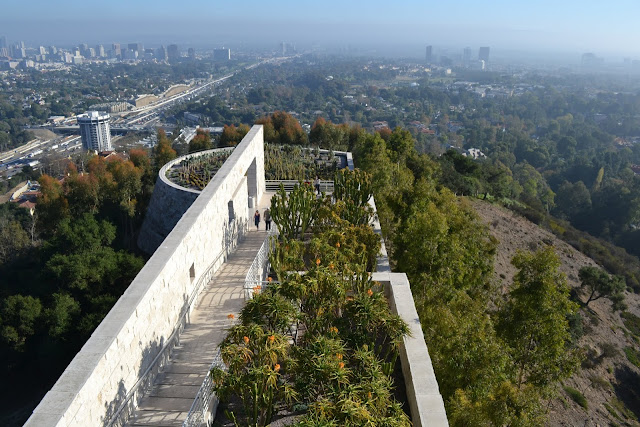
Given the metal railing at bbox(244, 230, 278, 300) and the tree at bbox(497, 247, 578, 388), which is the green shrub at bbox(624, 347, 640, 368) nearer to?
the tree at bbox(497, 247, 578, 388)

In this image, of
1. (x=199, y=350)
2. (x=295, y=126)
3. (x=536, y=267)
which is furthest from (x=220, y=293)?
(x=295, y=126)

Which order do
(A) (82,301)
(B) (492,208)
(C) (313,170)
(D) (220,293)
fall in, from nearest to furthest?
(D) (220,293) → (A) (82,301) → (C) (313,170) → (B) (492,208)

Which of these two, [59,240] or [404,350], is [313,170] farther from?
[404,350]

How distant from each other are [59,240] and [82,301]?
3043 mm

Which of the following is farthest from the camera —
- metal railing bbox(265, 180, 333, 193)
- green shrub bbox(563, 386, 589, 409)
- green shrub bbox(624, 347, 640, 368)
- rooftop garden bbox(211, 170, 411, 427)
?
metal railing bbox(265, 180, 333, 193)

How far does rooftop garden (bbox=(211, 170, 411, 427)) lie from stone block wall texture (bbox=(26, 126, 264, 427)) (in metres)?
1.24

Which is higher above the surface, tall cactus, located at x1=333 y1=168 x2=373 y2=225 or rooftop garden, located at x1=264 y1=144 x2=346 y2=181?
tall cactus, located at x1=333 y1=168 x2=373 y2=225

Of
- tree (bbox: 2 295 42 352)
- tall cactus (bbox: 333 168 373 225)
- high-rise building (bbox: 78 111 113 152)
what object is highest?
tall cactus (bbox: 333 168 373 225)

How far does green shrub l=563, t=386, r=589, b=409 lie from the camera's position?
531 inches

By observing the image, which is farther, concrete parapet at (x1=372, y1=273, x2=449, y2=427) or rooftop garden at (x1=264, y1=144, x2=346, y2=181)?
rooftop garden at (x1=264, y1=144, x2=346, y2=181)

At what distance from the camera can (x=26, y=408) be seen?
15633 mm

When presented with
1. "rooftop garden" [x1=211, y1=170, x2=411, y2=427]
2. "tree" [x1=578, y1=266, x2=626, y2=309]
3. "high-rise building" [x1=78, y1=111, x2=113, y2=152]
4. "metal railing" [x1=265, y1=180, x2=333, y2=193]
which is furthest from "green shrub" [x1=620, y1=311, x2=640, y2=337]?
"high-rise building" [x1=78, y1=111, x2=113, y2=152]

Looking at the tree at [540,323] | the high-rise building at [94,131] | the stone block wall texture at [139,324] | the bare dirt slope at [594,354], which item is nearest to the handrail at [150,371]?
the stone block wall texture at [139,324]

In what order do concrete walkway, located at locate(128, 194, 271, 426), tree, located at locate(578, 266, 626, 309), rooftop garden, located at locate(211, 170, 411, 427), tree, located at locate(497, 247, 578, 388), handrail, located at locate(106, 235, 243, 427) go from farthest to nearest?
tree, located at locate(578, 266, 626, 309), tree, located at locate(497, 247, 578, 388), concrete walkway, located at locate(128, 194, 271, 426), handrail, located at locate(106, 235, 243, 427), rooftop garden, located at locate(211, 170, 411, 427)
